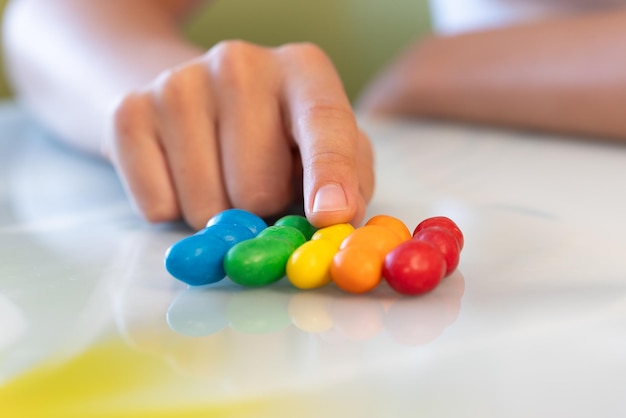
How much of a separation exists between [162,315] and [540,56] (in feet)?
2.75

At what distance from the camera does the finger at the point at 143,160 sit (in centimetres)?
74

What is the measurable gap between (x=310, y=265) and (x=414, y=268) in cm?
8

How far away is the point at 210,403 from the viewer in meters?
0.42

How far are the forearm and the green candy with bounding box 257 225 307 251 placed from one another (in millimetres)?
385

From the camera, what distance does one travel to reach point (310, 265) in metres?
0.55

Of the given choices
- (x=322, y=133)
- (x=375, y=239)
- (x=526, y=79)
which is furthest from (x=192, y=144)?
(x=526, y=79)

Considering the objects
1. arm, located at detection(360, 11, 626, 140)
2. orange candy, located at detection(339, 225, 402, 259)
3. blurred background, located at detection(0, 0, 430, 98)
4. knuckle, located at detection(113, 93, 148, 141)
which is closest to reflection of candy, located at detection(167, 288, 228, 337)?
orange candy, located at detection(339, 225, 402, 259)

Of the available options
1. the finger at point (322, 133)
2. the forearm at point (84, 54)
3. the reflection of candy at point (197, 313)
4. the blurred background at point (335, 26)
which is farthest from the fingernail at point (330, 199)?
the blurred background at point (335, 26)

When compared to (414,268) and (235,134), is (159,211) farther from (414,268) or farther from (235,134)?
(414,268)

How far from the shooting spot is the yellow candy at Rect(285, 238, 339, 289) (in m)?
0.55

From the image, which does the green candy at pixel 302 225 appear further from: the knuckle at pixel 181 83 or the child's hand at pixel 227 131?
the knuckle at pixel 181 83

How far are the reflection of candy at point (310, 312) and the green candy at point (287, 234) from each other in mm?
46

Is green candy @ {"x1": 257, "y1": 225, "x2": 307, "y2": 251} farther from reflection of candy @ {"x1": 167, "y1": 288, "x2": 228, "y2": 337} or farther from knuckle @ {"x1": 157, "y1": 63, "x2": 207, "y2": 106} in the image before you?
knuckle @ {"x1": 157, "y1": 63, "x2": 207, "y2": 106}

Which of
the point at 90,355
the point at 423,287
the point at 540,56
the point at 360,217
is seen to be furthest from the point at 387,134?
the point at 90,355
